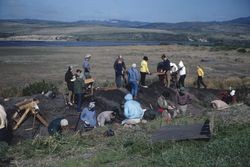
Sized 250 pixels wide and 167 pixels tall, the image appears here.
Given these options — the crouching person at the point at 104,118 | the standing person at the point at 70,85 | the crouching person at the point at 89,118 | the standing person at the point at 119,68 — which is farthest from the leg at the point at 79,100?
the standing person at the point at 119,68

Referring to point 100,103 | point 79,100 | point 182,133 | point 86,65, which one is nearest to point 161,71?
point 86,65

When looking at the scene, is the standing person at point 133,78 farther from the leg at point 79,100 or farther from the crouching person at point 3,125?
the crouching person at point 3,125

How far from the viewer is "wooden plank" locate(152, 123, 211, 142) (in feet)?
35.4

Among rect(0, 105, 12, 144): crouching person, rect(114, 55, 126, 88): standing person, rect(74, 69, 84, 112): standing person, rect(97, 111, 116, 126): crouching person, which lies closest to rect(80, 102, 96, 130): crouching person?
rect(97, 111, 116, 126): crouching person

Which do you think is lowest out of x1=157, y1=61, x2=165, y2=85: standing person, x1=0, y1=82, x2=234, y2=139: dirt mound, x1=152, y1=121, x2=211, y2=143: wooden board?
x1=0, y1=82, x2=234, y2=139: dirt mound

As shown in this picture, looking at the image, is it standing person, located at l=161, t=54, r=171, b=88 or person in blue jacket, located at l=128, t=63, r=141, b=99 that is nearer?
person in blue jacket, located at l=128, t=63, r=141, b=99

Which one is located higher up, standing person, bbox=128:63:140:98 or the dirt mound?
standing person, bbox=128:63:140:98

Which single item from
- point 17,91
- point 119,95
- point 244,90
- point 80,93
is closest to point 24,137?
point 80,93

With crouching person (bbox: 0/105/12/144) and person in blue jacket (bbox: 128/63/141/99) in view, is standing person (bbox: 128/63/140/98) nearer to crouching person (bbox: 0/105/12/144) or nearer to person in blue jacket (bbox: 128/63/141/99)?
person in blue jacket (bbox: 128/63/141/99)

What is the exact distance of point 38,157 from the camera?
423 inches

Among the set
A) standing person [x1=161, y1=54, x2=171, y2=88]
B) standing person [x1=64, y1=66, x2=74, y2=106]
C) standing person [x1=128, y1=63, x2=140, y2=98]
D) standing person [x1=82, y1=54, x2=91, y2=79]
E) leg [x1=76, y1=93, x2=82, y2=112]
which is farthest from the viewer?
standing person [x1=161, y1=54, x2=171, y2=88]

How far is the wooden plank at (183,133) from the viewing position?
425 inches

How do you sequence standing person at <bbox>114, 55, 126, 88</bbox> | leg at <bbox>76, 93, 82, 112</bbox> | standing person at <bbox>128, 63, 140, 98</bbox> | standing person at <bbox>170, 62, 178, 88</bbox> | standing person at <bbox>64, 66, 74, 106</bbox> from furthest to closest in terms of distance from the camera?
standing person at <bbox>170, 62, 178, 88</bbox> → standing person at <bbox>114, 55, 126, 88</bbox> → standing person at <bbox>128, 63, 140, 98</bbox> → standing person at <bbox>64, 66, 74, 106</bbox> → leg at <bbox>76, 93, 82, 112</bbox>

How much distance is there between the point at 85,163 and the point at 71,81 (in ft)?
26.2
